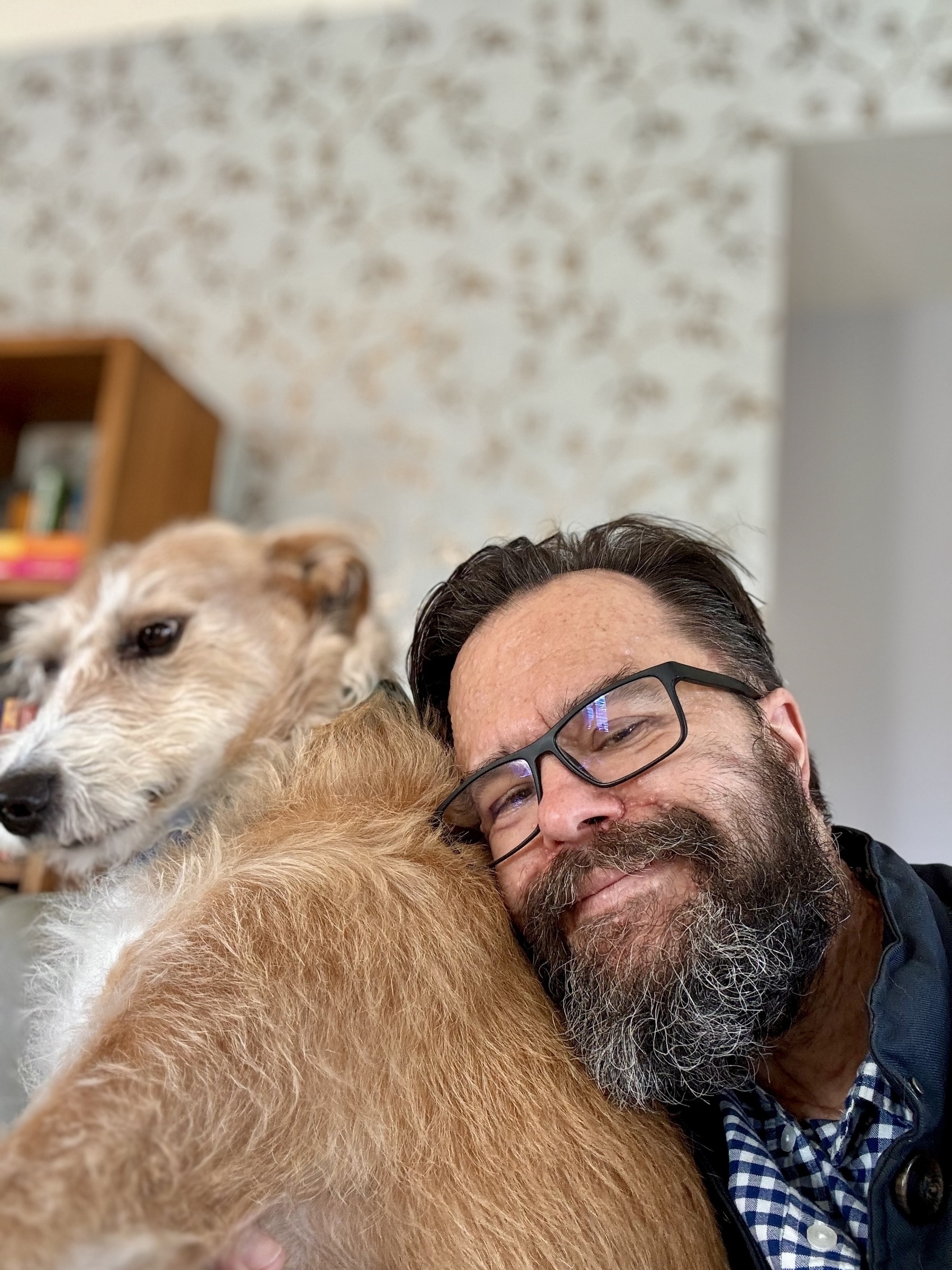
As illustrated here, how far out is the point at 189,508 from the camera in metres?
2.19

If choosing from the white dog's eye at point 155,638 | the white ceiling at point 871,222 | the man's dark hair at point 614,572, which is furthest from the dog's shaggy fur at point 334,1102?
the white ceiling at point 871,222

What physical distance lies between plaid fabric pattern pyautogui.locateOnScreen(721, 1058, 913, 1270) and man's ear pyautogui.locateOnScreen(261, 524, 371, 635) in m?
0.68

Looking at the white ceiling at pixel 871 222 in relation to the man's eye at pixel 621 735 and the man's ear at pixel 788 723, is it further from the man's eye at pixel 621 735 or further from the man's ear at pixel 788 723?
the man's eye at pixel 621 735

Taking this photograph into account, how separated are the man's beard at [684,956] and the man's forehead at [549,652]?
13cm

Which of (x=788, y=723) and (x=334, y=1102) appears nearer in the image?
(x=334, y=1102)

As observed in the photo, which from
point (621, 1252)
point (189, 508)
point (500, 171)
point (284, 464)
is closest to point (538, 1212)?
point (621, 1252)

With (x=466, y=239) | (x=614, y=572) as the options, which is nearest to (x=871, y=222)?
(x=466, y=239)

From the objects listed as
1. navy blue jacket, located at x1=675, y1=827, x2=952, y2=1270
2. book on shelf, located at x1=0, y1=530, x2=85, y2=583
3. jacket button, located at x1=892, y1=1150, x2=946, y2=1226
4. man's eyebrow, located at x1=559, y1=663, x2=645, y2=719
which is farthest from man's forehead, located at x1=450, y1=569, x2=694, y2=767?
book on shelf, located at x1=0, y1=530, x2=85, y2=583

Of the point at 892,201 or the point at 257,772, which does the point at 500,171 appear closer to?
the point at 892,201

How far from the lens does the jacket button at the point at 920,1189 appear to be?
1.98 ft

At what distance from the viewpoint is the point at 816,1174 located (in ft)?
2.31

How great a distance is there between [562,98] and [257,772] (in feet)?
7.26

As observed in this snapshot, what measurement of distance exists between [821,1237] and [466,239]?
89.9 inches

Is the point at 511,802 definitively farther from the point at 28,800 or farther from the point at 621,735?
the point at 28,800
